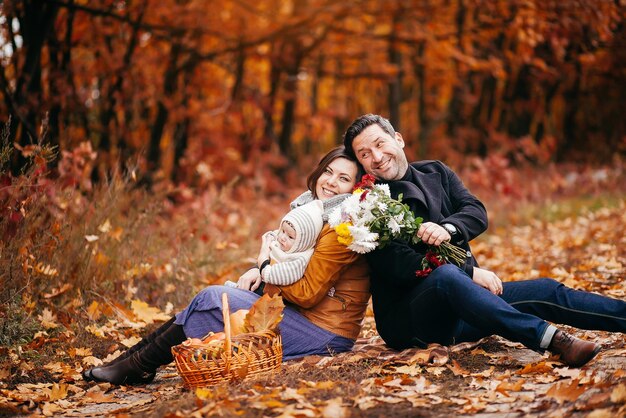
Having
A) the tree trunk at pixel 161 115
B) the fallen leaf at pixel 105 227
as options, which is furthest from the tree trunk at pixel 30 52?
the tree trunk at pixel 161 115

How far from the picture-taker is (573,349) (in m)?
3.39

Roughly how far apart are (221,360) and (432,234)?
1309mm

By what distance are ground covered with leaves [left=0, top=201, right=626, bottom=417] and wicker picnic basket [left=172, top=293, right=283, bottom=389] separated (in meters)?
0.08

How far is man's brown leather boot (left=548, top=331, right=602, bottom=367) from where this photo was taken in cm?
338

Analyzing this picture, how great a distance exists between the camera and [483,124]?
62.4 feet

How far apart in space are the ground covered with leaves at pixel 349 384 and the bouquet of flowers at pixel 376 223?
0.57 meters

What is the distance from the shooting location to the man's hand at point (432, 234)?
12.0 feet

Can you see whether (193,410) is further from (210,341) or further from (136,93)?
(136,93)

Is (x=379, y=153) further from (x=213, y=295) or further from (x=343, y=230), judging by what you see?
(x=213, y=295)

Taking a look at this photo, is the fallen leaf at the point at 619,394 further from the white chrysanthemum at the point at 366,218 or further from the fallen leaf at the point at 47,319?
the fallen leaf at the point at 47,319

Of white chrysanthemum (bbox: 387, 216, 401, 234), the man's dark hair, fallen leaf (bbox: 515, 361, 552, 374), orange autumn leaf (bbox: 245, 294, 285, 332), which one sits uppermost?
the man's dark hair

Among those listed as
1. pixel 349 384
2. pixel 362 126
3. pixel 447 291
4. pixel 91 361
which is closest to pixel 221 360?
pixel 349 384

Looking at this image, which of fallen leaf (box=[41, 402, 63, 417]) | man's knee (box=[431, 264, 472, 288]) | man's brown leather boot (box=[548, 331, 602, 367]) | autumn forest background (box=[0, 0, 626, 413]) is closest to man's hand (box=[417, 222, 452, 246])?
man's knee (box=[431, 264, 472, 288])

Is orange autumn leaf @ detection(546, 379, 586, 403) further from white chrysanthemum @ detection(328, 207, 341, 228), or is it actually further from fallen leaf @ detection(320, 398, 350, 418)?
white chrysanthemum @ detection(328, 207, 341, 228)
